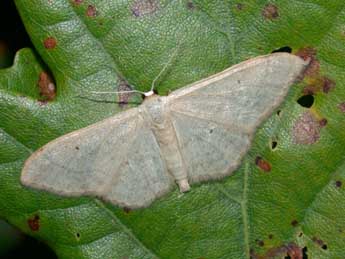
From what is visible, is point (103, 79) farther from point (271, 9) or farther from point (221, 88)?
point (271, 9)

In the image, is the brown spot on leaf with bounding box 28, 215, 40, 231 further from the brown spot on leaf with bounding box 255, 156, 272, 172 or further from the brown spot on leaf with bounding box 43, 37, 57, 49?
the brown spot on leaf with bounding box 255, 156, 272, 172

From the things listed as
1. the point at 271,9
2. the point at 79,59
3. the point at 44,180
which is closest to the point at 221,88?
the point at 271,9

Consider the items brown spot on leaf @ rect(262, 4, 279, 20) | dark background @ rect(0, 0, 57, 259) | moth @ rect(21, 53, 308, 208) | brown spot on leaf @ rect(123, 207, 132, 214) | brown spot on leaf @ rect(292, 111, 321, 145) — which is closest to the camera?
brown spot on leaf @ rect(262, 4, 279, 20)

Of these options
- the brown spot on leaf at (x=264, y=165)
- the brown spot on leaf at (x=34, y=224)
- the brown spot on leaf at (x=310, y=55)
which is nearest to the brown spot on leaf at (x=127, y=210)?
the brown spot on leaf at (x=34, y=224)

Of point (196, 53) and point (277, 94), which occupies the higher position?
point (196, 53)

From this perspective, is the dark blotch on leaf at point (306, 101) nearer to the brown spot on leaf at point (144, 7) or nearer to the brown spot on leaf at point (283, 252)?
the brown spot on leaf at point (283, 252)

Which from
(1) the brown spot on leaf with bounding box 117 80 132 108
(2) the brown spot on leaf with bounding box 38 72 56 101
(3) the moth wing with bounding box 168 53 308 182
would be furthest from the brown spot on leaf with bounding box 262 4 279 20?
(2) the brown spot on leaf with bounding box 38 72 56 101

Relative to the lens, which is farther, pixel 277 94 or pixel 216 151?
pixel 216 151
